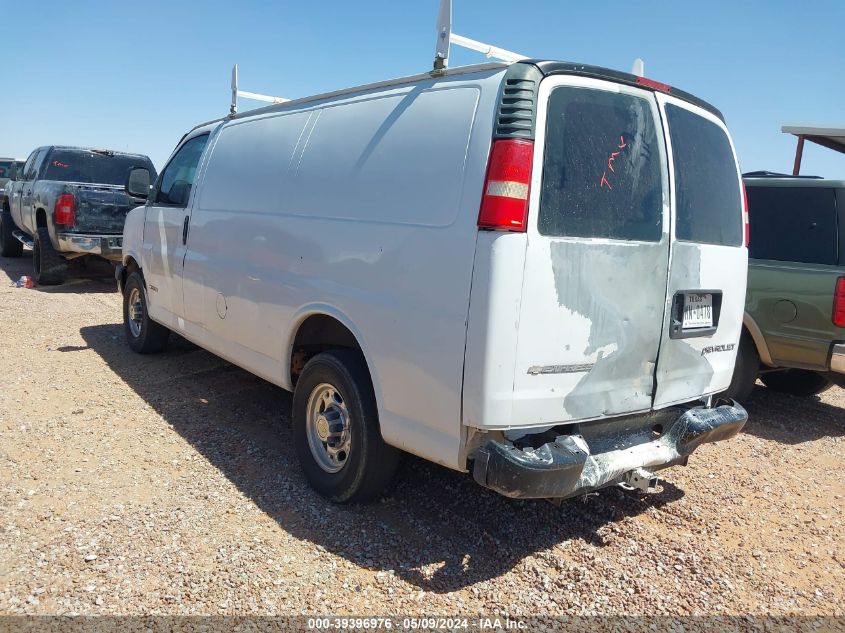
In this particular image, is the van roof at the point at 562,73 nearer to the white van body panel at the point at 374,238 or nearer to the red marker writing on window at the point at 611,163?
the white van body panel at the point at 374,238

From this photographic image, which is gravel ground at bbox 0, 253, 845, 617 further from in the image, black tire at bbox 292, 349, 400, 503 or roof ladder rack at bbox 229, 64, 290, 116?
roof ladder rack at bbox 229, 64, 290, 116

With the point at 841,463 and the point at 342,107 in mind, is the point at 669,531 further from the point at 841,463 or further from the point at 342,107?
the point at 342,107

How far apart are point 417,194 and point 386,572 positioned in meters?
1.80

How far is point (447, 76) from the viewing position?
320 cm

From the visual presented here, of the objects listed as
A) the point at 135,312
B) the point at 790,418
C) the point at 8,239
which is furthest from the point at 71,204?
the point at 790,418

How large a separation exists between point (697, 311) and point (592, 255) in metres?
0.91

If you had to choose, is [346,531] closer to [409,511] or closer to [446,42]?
[409,511]

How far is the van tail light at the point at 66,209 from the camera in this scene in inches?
388

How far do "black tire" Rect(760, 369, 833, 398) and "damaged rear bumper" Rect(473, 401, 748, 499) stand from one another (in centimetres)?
373

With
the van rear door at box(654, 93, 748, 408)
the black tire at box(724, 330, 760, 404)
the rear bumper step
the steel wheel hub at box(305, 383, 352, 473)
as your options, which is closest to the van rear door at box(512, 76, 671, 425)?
the van rear door at box(654, 93, 748, 408)

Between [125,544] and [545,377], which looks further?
[125,544]

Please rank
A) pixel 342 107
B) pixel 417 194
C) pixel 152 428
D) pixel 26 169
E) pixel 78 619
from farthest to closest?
1. pixel 26 169
2. pixel 152 428
3. pixel 342 107
4. pixel 417 194
5. pixel 78 619

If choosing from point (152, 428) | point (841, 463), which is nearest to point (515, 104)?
point (152, 428)

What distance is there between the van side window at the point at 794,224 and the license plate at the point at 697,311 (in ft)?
8.35
